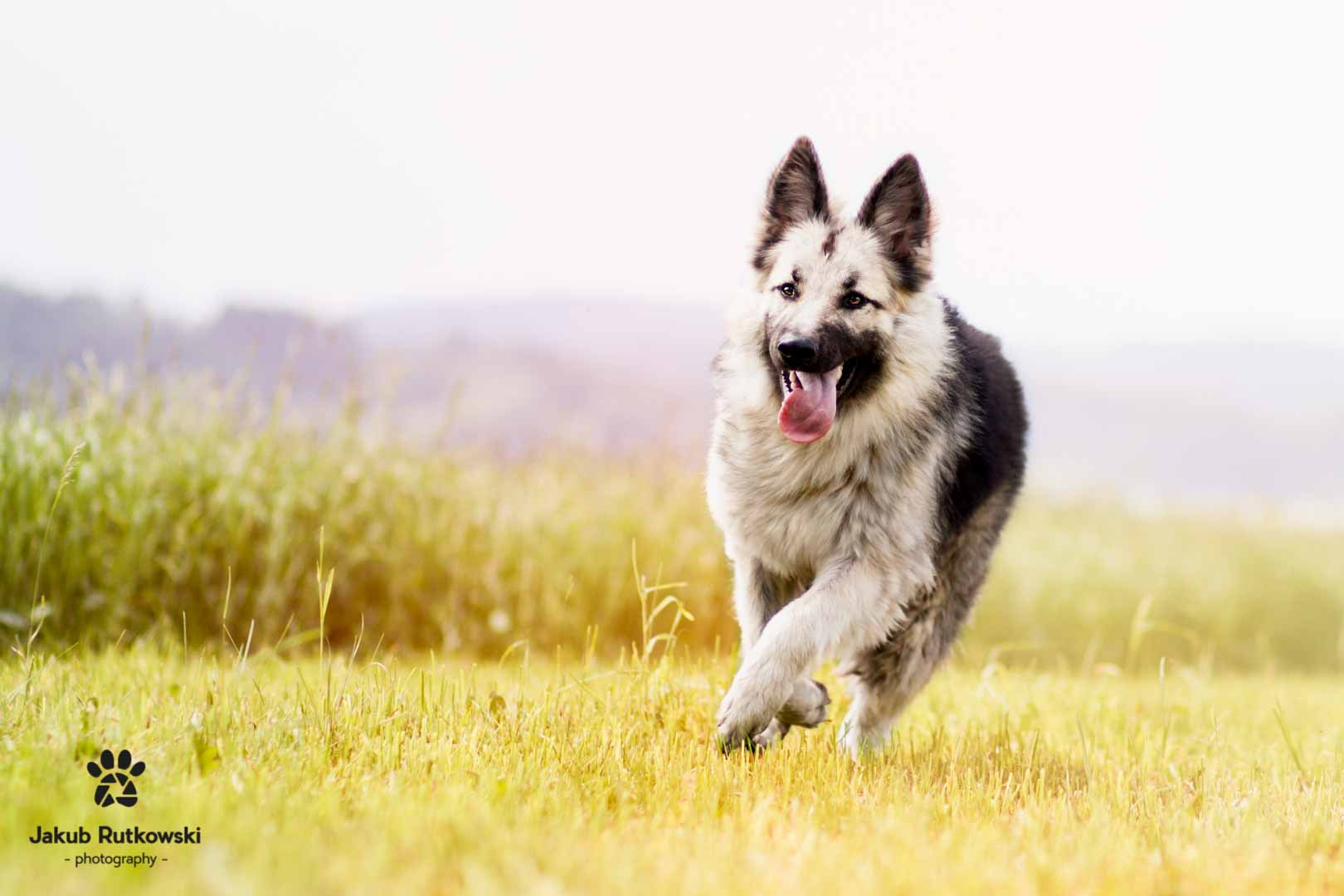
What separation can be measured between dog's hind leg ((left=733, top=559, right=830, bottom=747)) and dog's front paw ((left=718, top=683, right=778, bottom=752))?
32cm

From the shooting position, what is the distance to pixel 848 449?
14.2ft

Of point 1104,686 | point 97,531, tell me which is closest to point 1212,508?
point 1104,686

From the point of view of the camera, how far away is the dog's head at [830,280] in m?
4.18

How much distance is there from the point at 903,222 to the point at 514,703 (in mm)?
2556

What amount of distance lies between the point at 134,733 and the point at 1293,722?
251 inches

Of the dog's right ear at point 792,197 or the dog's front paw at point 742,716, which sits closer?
the dog's front paw at point 742,716

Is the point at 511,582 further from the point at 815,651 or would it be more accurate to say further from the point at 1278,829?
the point at 1278,829

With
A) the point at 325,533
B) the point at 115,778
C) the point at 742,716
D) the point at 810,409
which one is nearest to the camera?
the point at 115,778

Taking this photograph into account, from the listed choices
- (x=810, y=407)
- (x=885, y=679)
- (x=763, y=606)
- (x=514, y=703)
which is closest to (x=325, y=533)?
(x=514, y=703)

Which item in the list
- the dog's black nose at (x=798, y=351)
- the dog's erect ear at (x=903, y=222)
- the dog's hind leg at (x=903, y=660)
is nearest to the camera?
the dog's black nose at (x=798, y=351)

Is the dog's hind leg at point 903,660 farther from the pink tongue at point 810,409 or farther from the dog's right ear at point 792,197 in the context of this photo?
the dog's right ear at point 792,197

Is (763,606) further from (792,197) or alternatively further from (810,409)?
(792,197)

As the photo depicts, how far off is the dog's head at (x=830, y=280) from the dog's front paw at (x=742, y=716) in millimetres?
986

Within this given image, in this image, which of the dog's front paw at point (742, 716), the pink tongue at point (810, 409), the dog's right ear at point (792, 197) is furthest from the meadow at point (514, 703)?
the dog's right ear at point (792, 197)
